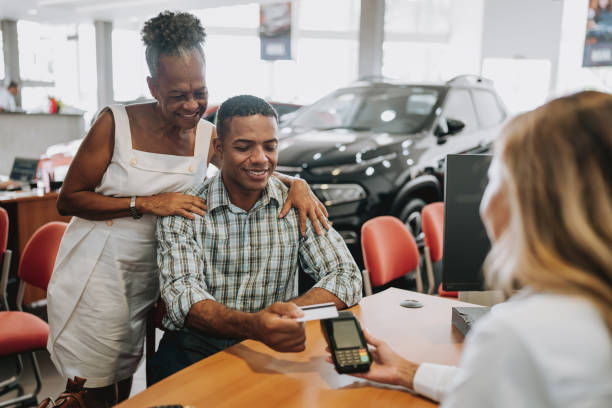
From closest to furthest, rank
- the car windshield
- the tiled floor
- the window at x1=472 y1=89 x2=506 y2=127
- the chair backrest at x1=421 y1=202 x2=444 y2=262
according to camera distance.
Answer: the tiled floor → the chair backrest at x1=421 y1=202 x2=444 y2=262 → the car windshield → the window at x1=472 y1=89 x2=506 y2=127

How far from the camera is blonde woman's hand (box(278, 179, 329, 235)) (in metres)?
1.94

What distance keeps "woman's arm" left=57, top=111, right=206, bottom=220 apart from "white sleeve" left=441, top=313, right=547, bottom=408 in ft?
4.34

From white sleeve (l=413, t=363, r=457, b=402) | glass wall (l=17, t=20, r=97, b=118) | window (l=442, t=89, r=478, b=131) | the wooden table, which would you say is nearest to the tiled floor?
the wooden table

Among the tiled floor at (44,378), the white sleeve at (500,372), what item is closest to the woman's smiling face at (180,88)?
the white sleeve at (500,372)

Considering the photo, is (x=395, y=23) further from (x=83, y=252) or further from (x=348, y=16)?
(x=83, y=252)

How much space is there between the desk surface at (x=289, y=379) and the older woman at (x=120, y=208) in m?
0.58

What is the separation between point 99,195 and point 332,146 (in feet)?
8.67

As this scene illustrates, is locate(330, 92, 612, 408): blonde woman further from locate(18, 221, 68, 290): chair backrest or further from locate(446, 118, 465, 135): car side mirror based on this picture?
locate(446, 118, 465, 135): car side mirror

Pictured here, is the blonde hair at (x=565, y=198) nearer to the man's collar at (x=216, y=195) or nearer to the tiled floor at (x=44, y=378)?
the man's collar at (x=216, y=195)

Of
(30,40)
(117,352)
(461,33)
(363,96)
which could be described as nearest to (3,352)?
(117,352)

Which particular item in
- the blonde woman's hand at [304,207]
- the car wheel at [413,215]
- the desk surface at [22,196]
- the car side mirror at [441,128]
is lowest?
the car wheel at [413,215]

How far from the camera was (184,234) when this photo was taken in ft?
6.04

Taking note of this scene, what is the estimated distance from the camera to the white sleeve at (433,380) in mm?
1209

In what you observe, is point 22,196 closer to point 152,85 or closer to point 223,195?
point 152,85
